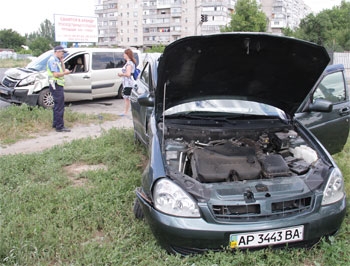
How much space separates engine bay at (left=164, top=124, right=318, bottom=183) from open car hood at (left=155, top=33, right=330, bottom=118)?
1.35 feet

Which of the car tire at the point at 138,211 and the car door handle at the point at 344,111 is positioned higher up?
the car door handle at the point at 344,111

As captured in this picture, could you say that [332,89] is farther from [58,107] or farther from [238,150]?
[58,107]

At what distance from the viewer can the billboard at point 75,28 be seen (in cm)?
2064

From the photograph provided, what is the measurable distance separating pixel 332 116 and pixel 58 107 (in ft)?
17.6

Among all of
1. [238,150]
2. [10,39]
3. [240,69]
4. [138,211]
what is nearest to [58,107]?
[138,211]

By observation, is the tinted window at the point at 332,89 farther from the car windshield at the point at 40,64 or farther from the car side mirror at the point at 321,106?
the car windshield at the point at 40,64

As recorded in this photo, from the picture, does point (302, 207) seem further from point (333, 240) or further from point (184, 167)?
point (184, 167)

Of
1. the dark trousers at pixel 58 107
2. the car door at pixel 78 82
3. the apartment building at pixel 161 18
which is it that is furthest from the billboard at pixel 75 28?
the apartment building at pixel 161 18

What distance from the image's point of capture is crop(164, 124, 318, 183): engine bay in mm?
3082

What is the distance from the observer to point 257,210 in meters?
2.68

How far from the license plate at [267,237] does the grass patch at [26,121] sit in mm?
5514

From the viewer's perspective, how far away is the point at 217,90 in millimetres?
3840

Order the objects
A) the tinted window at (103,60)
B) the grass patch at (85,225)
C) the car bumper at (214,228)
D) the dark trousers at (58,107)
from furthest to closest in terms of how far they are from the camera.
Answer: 1. the tinted window at (103,60)
2. the dark trousers at (58,107)
3. the grass patch at (85,225)
4. the car bumper at (214,228)

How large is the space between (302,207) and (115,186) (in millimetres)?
2345
